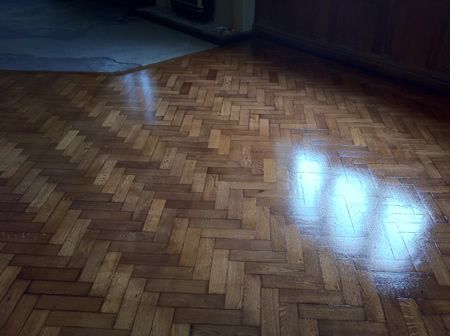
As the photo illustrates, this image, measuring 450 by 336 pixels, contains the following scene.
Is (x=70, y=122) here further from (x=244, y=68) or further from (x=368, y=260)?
(x=368, y=260)

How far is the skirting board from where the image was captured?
3.12 metres

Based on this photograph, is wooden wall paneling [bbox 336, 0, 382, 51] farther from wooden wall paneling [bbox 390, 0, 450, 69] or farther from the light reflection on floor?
the light reflection on floor

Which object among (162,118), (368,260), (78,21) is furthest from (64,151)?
(78,21)

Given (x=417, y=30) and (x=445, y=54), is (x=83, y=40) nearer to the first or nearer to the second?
(x=417, y=30)

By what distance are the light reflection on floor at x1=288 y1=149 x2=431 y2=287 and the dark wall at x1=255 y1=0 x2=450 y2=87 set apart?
143cm

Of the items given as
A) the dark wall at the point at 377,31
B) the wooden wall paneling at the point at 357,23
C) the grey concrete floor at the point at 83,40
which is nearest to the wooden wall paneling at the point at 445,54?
the dark wall at the point at 377,31

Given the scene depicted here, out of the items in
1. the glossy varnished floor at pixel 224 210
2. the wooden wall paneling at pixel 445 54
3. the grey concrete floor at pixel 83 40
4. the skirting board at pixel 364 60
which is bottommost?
the grey concrete floor at pixel 83 40

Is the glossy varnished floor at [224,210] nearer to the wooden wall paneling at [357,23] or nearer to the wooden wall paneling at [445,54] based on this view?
the wooden wall paneling at [445,54]

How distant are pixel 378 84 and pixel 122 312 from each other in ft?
8.73

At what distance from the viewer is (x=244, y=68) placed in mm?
3654

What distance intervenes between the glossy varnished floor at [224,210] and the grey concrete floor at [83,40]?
60cm

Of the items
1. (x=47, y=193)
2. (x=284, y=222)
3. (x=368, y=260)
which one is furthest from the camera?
(x=47, y=193)

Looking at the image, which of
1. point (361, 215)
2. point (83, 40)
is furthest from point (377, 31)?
point (83, 40)

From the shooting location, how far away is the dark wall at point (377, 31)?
304cm
